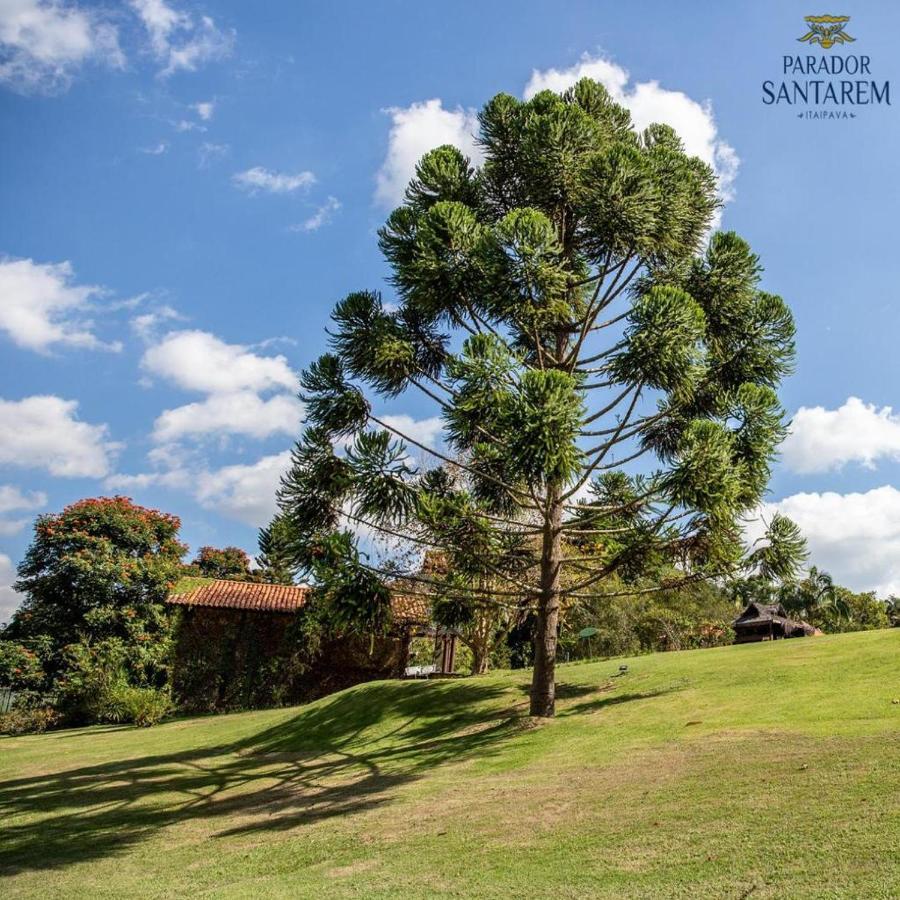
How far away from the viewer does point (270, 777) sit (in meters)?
A: 13.3

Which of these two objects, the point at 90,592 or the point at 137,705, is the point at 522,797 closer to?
the point at 137,705

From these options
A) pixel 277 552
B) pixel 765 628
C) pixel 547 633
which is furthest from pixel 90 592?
pixel 765 628

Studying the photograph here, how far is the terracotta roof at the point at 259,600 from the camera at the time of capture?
86.2ft

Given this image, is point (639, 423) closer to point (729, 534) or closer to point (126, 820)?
point (729, 534)

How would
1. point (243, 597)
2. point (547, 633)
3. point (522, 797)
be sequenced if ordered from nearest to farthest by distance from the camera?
1. point (522, 797)
2. point (547, 633)
3. point (243, 597)

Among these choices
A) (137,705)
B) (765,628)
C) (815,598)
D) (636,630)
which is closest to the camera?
(137,705)

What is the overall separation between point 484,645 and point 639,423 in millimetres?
12403

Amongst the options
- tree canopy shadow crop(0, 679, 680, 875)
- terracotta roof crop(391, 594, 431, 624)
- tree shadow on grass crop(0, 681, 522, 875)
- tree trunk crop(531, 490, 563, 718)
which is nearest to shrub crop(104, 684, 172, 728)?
tree canopy shadow crop(0, 679, 680, 875)

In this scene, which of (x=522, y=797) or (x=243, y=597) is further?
(x=243, y=597)

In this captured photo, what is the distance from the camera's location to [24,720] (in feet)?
77.3

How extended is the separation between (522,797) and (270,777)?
6209 millimetres

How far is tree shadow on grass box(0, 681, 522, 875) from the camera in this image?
1002 centimetres

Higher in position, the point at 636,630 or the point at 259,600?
the point at 259,600

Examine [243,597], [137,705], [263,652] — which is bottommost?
[137,705]
